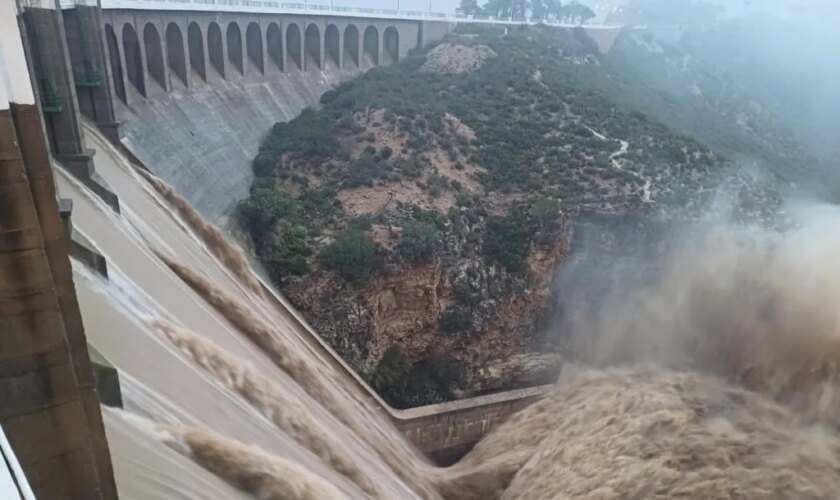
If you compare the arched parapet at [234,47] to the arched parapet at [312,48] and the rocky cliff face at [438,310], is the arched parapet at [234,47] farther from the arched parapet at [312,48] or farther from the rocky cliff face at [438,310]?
the rocky cliff face at [438,310]

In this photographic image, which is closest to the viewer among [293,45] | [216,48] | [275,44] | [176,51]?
[176,51]

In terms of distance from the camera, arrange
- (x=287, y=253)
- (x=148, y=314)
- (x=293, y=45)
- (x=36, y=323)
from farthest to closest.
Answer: (x=293, y=45)
(x=287, y=253)
(x=148, y=314)
(x=36, y=323)

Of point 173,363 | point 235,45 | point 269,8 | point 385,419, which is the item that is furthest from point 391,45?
point 173,363

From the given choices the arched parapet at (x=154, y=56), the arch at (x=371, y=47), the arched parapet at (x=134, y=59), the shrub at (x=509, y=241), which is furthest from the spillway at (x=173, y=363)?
the arch at (x=371, y=47)

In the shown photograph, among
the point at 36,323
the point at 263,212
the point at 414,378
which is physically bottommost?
the point at 414,378

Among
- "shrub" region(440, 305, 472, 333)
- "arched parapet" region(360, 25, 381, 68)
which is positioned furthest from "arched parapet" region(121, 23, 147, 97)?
"arched parapet" region(360, 25, 381, 68)

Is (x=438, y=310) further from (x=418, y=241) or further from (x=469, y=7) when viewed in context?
(x=469, y=7)

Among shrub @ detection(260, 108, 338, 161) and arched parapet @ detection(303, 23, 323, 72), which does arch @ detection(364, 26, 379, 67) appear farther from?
shrub @ detection(260, 108, 338, 161)

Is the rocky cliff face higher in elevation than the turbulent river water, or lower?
lower
